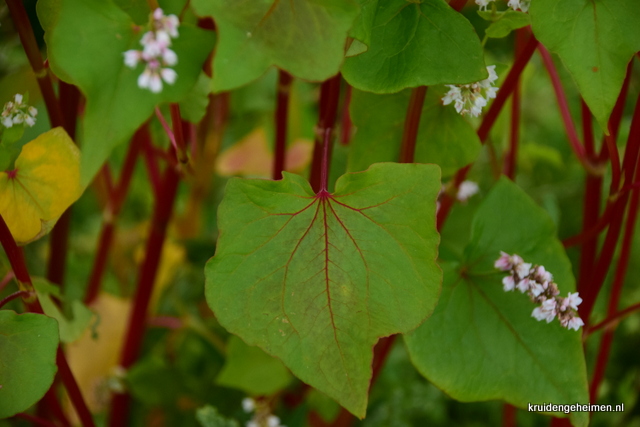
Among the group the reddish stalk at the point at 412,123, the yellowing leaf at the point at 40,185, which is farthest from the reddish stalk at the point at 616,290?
the yellowing leaf at the point at 40,185

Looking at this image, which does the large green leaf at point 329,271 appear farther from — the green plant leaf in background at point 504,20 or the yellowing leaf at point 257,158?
the yellowing leaf at point 257,158

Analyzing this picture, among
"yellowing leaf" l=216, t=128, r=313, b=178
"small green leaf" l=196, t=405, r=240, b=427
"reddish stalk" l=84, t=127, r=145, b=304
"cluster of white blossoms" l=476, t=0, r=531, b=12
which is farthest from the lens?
"yellowing leaf" l=216, t=128, r=313, b=178

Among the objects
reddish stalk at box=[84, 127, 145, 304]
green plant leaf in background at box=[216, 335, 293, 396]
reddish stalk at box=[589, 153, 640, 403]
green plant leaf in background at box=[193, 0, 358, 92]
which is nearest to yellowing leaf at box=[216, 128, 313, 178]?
reddish stalk at box=[84, 127, 145, 304]

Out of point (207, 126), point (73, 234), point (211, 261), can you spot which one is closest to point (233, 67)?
point (211, 261)

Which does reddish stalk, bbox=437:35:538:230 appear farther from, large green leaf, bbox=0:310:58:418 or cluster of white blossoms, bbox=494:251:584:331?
large green leaf, bbox=0:310:58:418

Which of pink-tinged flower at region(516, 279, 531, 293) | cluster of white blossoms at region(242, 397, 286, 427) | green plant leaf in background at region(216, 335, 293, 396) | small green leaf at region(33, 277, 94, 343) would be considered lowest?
cluster of white blossoms at region(242, 397, 286, 427)

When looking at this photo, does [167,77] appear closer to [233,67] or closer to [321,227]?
[233,67]

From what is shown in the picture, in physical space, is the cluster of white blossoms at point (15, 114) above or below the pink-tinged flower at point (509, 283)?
above
